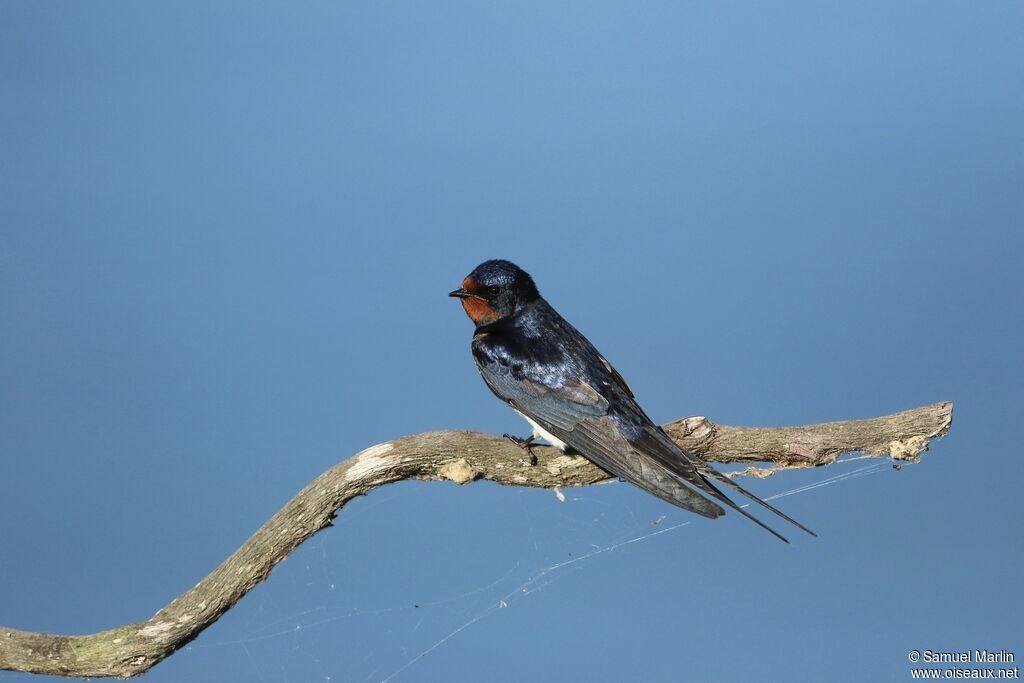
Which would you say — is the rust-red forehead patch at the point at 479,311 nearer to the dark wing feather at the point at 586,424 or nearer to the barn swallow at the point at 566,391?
the barn swallow at the point at 566,391

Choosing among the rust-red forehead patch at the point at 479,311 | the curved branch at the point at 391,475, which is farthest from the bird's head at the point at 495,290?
the curved branch at the point at 391,475

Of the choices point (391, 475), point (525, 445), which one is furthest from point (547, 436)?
point (391, 475)

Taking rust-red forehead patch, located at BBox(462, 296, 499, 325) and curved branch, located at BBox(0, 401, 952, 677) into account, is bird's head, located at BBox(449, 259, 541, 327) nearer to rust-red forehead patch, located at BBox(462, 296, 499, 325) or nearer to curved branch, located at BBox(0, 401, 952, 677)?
rust-red forehead patch, located at BBox(462, 296, 499, 325)

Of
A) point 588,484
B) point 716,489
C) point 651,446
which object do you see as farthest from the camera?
point 588,484

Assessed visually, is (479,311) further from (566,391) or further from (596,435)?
(596,435)

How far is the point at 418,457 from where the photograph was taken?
295 cm

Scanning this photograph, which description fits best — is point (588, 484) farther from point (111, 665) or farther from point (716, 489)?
point (111, 665)

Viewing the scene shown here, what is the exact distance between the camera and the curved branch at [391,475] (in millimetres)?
2863

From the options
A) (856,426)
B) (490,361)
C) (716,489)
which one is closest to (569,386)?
(490,361)

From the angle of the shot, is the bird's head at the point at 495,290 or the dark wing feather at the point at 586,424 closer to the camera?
the dark wing feather at the point at 586,424

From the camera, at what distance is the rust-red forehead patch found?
331cm

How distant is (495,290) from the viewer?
129 inches

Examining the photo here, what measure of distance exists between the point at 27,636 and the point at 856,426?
220cm

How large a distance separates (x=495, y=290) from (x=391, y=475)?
639 millimetres
